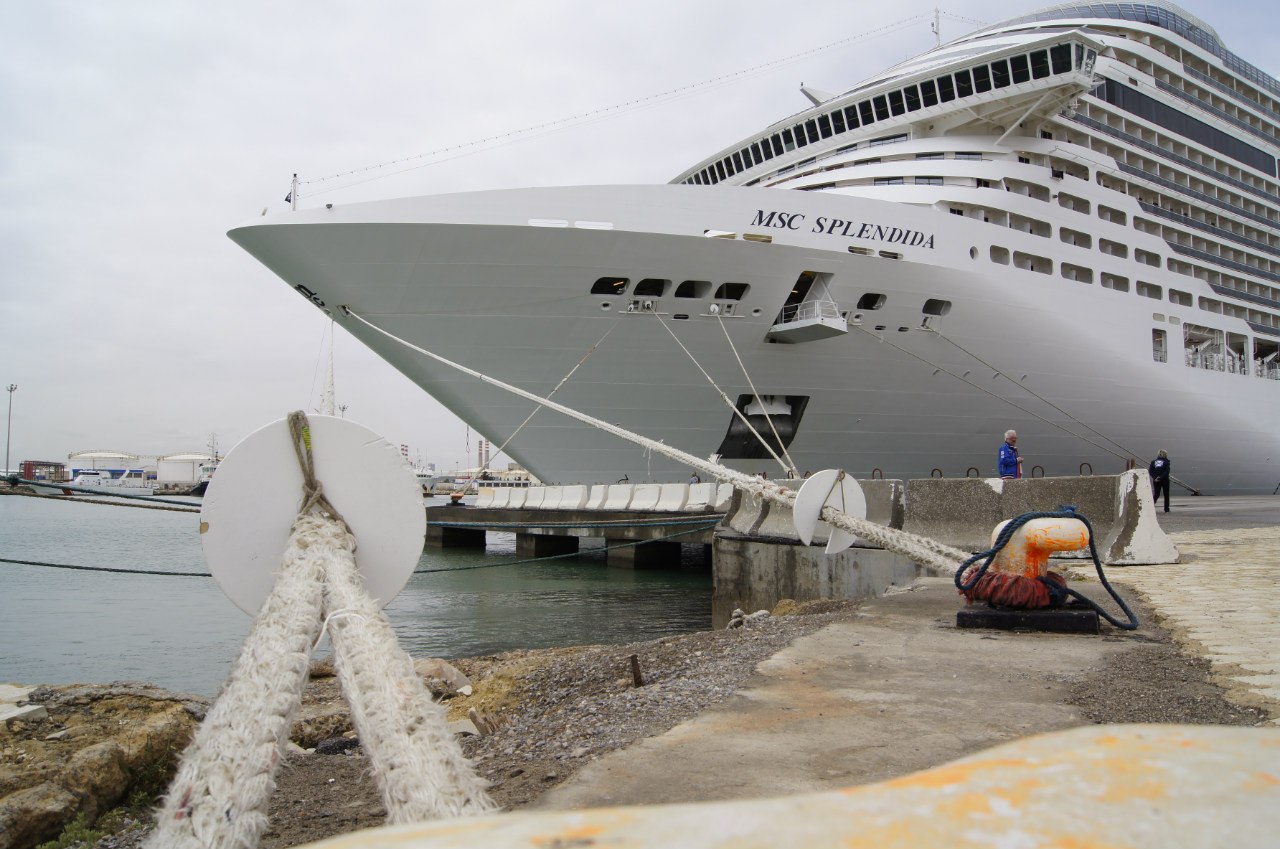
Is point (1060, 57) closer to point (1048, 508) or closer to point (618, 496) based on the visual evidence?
point (618, 496)

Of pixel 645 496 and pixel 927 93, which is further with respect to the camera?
pixel 927 93

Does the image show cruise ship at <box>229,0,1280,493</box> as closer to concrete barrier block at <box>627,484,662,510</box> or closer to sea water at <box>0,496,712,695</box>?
concrete barrier block at <box>627,484,662,510</box>

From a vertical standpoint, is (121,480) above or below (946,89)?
below

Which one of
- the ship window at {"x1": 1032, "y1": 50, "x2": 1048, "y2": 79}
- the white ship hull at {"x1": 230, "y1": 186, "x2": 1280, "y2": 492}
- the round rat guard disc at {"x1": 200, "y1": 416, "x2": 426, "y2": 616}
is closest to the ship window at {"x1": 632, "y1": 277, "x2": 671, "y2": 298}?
the white ship hull at {"x1": 230, "y1": 186, "x2": 1280, "y2": 492}

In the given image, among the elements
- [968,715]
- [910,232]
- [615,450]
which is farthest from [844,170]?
[968,715]

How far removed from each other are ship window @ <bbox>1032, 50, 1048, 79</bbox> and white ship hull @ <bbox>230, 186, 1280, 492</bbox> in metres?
4.55

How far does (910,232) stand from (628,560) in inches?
402

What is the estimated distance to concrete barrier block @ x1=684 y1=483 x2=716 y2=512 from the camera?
59.1 ft

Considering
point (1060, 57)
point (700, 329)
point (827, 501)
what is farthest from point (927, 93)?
point (827, 501)

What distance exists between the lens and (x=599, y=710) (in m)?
3.87

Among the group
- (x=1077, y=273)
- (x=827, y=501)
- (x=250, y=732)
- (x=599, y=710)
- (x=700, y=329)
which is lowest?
(x=599, y=710)

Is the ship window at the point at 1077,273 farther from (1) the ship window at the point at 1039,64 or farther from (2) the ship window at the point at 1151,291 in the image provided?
(1) the ship window at the point at 1039,64

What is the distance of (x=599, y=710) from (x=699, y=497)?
14424 millimetres

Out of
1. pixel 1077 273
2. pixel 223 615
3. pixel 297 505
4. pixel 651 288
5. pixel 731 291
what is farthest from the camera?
pixel 1077 273
